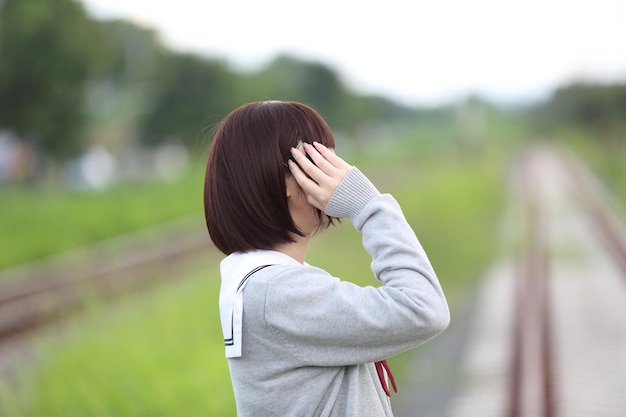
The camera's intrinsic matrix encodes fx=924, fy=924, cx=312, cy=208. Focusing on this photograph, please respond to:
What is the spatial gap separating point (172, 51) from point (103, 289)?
3656 centimetres

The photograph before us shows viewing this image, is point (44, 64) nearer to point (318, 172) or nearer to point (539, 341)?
point (539, 341)

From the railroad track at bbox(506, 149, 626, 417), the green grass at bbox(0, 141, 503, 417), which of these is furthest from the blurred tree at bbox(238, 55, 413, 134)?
the green grass at bbox(0, 141, 503, 417)

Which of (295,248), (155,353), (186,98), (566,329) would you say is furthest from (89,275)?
(186,98)

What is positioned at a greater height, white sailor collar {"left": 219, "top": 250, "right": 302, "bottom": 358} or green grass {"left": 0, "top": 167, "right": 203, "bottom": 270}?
white sailor collar {"left": 219, "top": 250, "right": 302, "bottom": 358}

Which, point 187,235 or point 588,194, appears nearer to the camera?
point 187,235

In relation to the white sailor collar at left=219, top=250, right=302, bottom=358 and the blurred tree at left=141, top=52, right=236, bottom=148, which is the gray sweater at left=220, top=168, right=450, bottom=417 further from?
the blurred tree at left=141, top=52, right=236, bottom=148

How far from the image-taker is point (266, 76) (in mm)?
56281

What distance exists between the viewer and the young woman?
1589 millimetres

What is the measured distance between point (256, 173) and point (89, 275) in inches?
396

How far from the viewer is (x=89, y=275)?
1136cm

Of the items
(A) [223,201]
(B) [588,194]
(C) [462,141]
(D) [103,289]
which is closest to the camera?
(A) [223,201]

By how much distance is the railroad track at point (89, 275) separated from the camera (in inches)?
375

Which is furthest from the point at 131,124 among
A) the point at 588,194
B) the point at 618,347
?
the point at 618,347

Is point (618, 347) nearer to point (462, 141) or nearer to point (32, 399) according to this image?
point (32, 399)
